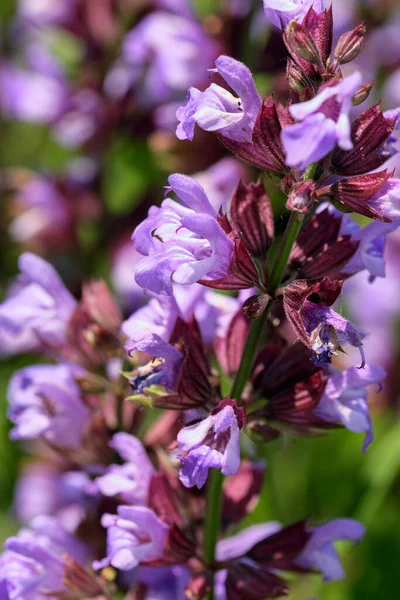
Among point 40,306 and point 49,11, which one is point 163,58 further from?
point 40,306

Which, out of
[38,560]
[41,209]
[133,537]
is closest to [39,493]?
[41,209]

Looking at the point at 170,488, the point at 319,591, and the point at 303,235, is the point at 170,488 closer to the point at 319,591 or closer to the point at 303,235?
the point at 303,235

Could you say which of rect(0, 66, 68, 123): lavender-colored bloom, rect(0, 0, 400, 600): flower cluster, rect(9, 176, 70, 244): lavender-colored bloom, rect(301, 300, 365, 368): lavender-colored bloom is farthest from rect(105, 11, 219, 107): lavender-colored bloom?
rect(301, 300, 365, 368): lavender-colored bloom

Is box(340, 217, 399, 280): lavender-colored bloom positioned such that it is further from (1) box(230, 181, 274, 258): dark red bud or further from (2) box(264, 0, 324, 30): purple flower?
(2) box(264, 0, 324, 30): purple flower

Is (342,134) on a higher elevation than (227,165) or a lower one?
higher

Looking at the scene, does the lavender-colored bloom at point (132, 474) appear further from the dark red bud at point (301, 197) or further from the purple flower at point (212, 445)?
the dark red bud at point (301, 197)

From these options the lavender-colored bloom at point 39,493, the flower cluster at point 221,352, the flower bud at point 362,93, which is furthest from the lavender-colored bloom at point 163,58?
the flower bud at point 362,93

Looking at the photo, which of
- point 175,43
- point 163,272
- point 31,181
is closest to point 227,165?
point 175,43
